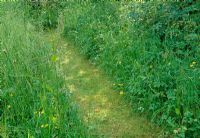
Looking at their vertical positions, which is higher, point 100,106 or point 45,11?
point 45,11

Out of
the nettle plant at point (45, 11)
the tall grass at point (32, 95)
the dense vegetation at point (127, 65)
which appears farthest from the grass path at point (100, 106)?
the nettle plant at point (45, 11)

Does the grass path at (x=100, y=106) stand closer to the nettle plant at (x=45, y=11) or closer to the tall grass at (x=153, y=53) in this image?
the tall grass at (x=153, y=53)

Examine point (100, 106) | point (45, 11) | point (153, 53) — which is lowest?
point (100, 106)

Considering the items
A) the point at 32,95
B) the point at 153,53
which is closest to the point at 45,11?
the point at 153,53

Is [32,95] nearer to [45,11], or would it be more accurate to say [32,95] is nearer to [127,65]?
[127,65]

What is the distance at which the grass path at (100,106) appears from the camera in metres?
4.23

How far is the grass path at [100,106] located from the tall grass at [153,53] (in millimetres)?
171

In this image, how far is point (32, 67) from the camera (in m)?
4.35

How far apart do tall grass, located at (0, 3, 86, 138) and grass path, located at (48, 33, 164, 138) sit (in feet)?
0.95

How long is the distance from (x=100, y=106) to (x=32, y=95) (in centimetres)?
130

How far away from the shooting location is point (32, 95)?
401 cm

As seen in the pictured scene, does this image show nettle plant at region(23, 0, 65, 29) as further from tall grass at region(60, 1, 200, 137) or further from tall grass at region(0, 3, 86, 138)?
tall grass at region(0, 3, 86, 138)

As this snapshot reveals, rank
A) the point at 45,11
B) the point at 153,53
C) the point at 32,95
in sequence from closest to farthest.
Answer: the point at 32,95, the point at 153,53, the point at 45,11

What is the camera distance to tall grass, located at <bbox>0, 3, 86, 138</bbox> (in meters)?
3.54
